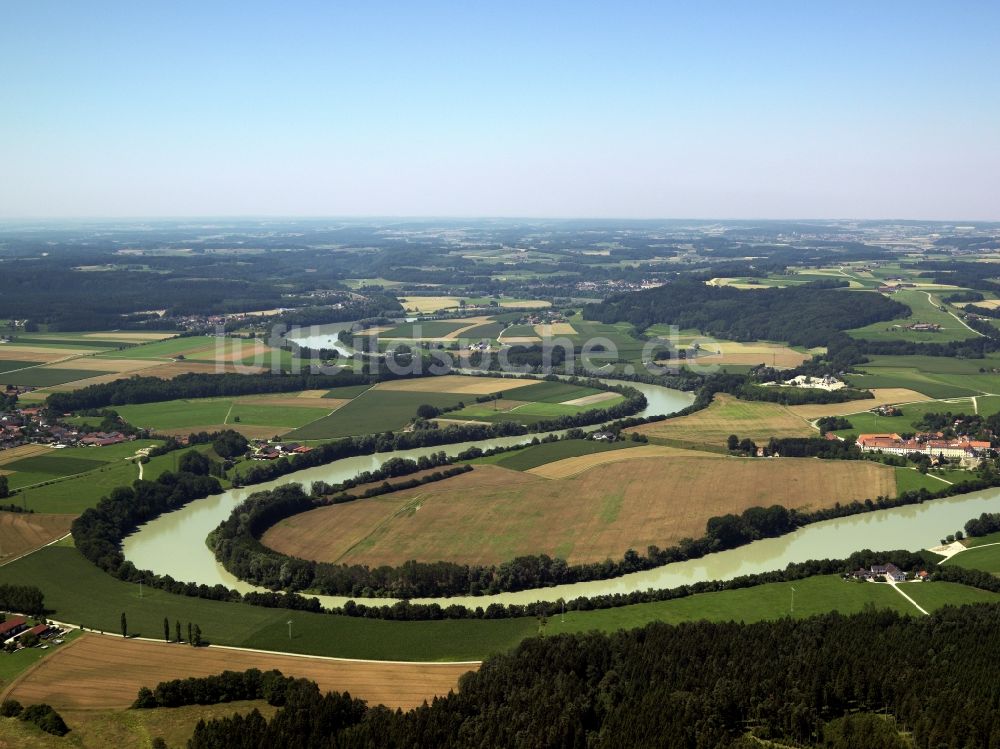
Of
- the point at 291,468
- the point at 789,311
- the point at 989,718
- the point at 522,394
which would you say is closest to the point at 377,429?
the point at 291,468

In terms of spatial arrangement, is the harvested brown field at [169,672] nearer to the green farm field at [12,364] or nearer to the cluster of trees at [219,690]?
the cluster of trees at [219,690]

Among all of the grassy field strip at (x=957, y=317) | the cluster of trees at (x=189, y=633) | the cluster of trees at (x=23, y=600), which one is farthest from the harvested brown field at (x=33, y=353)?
the grassy field strip at (x=957, y=317)

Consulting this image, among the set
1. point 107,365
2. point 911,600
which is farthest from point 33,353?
point 911,600

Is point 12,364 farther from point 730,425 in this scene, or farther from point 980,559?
point 980,559

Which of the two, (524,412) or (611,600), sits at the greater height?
(524,412)

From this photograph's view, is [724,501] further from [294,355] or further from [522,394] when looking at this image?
[294,355]

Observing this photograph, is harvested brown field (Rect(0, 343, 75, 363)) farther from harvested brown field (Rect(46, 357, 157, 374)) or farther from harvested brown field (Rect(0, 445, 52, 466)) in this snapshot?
harvested brown field (Rect(0, 445, 52, 466))

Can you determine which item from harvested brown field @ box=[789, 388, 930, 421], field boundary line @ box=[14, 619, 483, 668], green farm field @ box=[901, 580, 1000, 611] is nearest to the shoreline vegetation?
field boundary line @ box=[14, 619, 483, 668]
